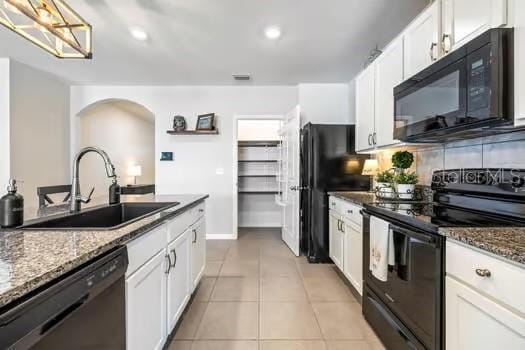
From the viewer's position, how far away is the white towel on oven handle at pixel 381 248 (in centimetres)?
175

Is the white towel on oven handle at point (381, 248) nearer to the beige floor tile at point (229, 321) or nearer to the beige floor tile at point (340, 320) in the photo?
the beige floor tile at point (340, 320)

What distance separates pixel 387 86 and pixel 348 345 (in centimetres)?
202

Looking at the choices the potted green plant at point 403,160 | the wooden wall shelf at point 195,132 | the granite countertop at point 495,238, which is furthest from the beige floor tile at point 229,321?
the wooden wall shelf at point 195,132

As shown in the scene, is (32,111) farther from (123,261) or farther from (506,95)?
(506,95)

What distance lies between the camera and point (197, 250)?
265 cm

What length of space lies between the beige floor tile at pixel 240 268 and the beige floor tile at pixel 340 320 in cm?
96

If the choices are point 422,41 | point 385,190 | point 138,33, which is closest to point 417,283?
point 385,190

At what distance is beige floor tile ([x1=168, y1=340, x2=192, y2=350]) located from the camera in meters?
1.92

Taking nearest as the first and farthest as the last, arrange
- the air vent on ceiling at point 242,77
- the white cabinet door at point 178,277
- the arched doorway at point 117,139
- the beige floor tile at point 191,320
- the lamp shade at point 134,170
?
1. the white cabinet door at point 178,277
2. the beige floor tile at point 191,320
3. the air vent on ceiling at point 242,77
4. the arched doorway at point 117,139
5. the lamp shade at point 134,170

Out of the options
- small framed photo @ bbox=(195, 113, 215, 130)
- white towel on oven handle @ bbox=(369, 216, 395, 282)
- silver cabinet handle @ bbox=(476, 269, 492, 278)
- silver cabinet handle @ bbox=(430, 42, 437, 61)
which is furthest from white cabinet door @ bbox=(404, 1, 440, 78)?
small framed photo @ bbox=(195, 113, 215, 130)

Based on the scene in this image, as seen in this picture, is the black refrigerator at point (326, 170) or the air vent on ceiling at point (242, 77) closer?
the black refrigerator at point (326, 170)

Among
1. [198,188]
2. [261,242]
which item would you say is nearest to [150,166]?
[198,188]

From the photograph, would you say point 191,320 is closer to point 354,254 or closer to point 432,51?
point 354,254

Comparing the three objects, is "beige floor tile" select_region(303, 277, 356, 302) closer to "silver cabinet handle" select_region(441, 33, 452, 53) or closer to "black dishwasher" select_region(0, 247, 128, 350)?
"black dishwasher" select_region(0, 247, 128, 350)
